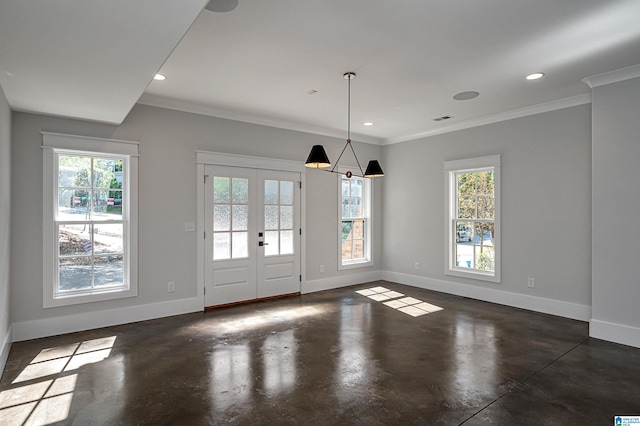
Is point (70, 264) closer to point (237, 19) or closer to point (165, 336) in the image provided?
point (165, 336)

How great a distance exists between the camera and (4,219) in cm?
332

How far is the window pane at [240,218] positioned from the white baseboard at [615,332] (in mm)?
4568

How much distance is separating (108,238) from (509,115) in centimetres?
574

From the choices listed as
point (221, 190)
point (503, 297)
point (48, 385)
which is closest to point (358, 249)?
point (503, 297)

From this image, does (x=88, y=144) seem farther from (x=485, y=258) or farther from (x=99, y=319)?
(x=485, y=258)

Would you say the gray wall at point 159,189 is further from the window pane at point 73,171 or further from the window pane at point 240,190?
the window pane at point 240,190

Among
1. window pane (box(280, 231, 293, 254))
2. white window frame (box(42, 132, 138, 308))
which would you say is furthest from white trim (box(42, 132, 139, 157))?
window pane (box(280, 231, 293, 254))

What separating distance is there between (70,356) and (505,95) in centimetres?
567

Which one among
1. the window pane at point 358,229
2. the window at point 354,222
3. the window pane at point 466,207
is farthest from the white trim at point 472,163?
the window pane at point 358,229

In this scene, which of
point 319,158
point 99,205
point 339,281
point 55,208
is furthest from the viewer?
point 339,281

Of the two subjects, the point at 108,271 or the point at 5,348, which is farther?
the point at 108,271

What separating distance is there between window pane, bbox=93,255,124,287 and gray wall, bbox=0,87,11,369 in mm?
811

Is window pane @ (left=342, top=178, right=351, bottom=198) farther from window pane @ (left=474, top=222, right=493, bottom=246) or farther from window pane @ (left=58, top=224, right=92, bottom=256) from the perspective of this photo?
window pane @ (left=58, top=224, right=92, bottom=256)

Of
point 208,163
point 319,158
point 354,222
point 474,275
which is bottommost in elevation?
point 474,275
